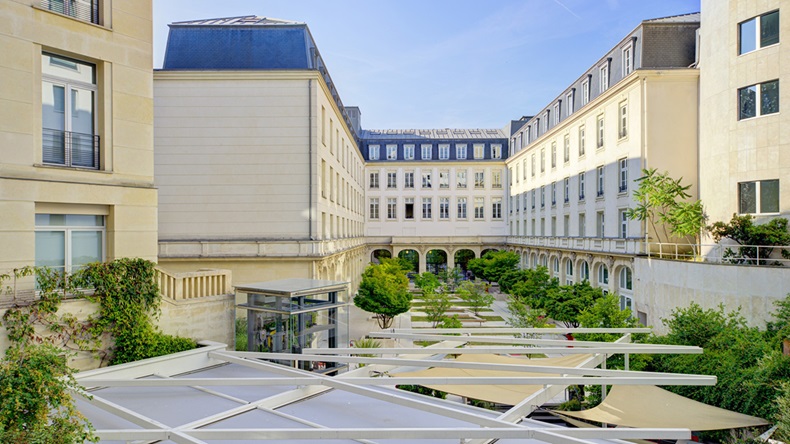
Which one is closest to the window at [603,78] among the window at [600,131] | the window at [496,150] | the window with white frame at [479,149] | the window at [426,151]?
the window at [600,131]

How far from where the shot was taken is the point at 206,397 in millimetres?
8398

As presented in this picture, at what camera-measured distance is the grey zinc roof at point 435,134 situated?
56156 millimetres

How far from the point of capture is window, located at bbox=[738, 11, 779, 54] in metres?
17.6

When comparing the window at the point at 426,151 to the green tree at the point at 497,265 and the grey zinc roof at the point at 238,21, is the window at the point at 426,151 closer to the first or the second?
the green tree at the point at 497,265

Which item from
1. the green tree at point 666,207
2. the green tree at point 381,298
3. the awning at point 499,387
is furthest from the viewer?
the green tree at point 381,298

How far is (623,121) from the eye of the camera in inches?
981

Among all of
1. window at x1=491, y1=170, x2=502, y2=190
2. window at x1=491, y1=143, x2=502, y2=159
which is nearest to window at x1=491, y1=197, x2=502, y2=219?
window at x1=491, y1=170, x2=502, y2=190

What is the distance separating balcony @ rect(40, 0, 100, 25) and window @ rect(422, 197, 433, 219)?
4285cm

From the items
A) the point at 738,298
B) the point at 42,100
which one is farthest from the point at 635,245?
the point at 42,100

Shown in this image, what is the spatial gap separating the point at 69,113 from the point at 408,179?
43015 mm

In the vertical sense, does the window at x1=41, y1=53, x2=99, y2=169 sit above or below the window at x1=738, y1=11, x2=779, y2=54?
below

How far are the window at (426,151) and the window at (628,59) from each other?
29.8 metres

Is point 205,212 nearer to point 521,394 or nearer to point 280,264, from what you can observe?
point 280,264

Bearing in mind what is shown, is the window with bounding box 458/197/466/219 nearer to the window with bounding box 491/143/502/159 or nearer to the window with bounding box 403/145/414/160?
the window with bounding box 491/143/502/159
